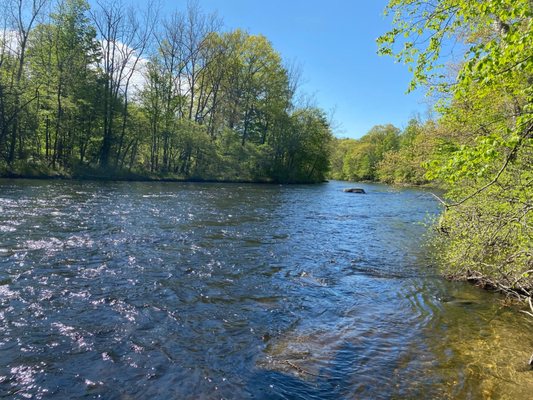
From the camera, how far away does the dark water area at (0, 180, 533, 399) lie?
4.64m

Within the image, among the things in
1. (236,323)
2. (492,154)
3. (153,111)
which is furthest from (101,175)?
(492,154)

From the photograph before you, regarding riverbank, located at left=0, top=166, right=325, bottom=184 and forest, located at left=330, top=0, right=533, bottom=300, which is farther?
riverbank, located at left=0, top=166, right=325, bottom=184

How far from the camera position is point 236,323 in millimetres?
6379

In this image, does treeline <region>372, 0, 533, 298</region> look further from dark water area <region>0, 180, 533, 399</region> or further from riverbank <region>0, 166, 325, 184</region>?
riverbank <region>0, 166, 325, 184</region>

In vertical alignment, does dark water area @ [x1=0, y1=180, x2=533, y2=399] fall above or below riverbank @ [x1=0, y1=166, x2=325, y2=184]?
below

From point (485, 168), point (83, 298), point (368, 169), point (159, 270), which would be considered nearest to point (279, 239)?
point (159, 270)

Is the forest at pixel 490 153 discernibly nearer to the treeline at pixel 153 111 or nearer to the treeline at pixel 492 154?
the treeline at pixel 492 154

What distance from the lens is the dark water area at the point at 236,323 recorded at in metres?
4.64

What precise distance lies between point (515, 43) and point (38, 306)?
333 inches

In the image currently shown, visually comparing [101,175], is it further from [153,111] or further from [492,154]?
[492,154]

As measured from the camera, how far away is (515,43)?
4.54 metres

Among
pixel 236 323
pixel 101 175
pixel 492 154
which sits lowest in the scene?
pixel 236 323

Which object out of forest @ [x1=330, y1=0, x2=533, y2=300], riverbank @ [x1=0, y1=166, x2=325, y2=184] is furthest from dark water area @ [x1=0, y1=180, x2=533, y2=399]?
riverbank @ [x1=0, y1=166, x2=325, y2=184]

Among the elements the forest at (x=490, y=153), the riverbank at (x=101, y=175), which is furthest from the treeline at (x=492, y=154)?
the riverbank at (x=101, y=175)
